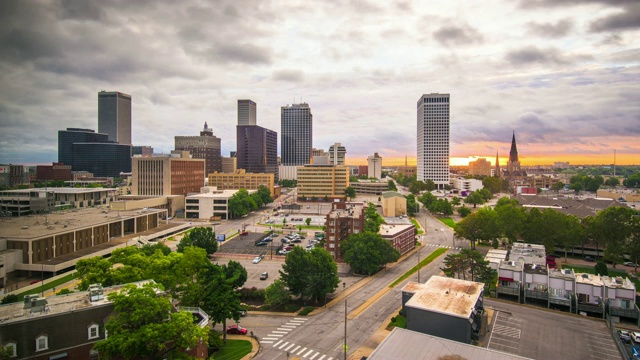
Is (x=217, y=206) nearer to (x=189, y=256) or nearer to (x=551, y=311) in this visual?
(x=189, y=256)

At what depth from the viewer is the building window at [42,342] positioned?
Result: 984 inches

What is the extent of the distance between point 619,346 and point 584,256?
4093cm

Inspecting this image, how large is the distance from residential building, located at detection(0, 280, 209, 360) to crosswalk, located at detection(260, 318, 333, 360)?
641 inches

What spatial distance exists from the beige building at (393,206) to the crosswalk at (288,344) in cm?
8389

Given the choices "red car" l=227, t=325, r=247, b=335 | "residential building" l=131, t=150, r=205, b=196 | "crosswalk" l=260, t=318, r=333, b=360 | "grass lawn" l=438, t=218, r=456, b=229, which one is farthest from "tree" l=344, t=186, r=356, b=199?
"red car" l=227, t=325, r=247, b=335

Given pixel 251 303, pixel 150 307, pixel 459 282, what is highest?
pixel 150 307

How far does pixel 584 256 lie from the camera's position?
72250 mm

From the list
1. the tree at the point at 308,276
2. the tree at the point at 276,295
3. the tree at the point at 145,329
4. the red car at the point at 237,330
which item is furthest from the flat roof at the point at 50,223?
the tree at the point at 145,329

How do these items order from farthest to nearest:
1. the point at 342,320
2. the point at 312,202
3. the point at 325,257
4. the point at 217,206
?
the point at 312,202 → the point at 217,206 → the point at 325,257 → the point at 342,320

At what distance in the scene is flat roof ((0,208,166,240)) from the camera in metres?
55.8

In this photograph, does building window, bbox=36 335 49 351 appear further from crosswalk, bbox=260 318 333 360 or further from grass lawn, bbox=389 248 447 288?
grass lawn, bbox=389 248 447 288

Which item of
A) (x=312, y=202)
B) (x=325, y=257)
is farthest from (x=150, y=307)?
(x=312, y=202)

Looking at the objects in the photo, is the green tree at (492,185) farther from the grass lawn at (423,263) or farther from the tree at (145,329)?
the tree at (145,329)

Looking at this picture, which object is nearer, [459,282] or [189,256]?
[189,256]
